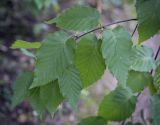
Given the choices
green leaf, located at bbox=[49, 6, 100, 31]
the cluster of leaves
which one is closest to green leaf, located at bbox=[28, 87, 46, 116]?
the cluster of leaves

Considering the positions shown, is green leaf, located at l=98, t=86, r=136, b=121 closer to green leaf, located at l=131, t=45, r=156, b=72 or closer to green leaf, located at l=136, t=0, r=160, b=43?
green leaf, located at l=131, t=45, r=156, b=72

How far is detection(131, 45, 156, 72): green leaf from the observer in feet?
3.97

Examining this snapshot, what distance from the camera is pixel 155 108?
109 cm

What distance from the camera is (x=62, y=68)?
3.38 ft

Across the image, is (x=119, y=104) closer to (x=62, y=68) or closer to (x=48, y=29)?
(x=62, y=68)

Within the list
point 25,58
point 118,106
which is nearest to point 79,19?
point 118,106

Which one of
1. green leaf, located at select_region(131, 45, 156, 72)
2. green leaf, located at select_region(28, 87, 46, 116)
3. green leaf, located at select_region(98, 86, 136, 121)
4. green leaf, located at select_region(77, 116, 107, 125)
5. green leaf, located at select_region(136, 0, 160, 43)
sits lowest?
green leaf, located at select_region(77, 116, 107, 125)

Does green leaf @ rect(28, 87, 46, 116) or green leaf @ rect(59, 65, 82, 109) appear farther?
green leaf @ rect(28, 87, 46, 116)

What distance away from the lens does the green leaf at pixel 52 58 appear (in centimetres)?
103

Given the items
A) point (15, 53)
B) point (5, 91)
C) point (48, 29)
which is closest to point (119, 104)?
point (5, 91)

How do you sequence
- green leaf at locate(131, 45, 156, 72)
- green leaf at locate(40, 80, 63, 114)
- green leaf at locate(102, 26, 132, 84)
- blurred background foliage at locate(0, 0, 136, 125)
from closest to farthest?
green leaf at locate(102, 26, 132, 84)
green leaf at locate(40, 80, 63, 114)
green leaf at locate(131, 45, 156, 72)
blurred background foliage at locate(0, 0, 136, 125)

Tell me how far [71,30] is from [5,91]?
3.15 m

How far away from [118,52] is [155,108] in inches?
8.3

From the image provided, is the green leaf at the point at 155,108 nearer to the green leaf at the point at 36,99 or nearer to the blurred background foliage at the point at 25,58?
the green leaf at the point at 36,99
